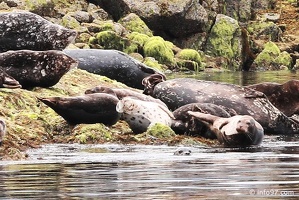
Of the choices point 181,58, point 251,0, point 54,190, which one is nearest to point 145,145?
point 54,190

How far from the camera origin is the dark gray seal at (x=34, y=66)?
617 inches

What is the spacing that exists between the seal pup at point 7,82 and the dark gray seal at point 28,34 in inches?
105

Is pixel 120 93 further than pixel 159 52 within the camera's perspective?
No

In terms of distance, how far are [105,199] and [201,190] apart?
83 centimetres

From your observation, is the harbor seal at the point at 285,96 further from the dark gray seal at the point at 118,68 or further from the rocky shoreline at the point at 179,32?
the rocky shoreline at the point at 179,32

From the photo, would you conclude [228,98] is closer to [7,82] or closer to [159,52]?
[7,82]

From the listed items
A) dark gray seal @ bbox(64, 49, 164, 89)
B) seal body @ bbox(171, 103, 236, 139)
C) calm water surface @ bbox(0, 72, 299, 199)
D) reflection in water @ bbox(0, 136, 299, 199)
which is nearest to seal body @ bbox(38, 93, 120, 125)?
seal body @ bbox(171, 103, 236, 139)

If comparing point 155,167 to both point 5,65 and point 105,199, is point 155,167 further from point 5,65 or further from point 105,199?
point 5,65

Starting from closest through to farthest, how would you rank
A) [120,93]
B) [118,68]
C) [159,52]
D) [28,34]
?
[120,93] < [28,34] < [118,68] < [159,52]

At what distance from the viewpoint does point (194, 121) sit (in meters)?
14.0

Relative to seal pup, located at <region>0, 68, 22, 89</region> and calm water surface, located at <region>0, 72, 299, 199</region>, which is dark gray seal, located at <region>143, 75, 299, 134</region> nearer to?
calm water surface, located at <region>0, 72, 299, 199</region>

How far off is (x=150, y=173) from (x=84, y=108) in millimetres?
5338

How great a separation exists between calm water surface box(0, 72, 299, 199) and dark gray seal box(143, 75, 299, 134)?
2618 mm

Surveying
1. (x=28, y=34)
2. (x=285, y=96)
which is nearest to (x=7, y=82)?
(x=28, y=34)
